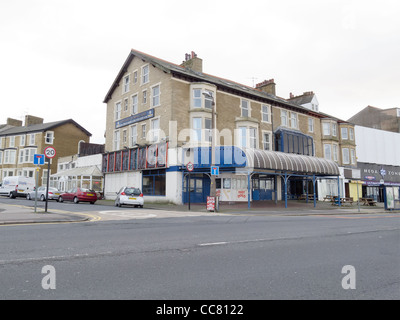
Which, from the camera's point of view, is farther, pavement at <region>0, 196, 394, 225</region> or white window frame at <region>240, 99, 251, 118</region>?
white window frame at <region>240, 99, 251, 118</region>

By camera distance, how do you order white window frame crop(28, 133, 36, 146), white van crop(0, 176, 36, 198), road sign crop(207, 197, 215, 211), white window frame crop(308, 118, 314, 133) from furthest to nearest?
white window frame crop(28, 133, 36, 146) < white window frame crop(308, 118, 314, 133) < white van crop(0, 176, 36, 198) < road sign crop(207, 197, 215, 211)

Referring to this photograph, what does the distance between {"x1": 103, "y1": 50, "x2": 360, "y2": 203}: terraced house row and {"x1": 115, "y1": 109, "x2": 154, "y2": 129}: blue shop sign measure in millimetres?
102

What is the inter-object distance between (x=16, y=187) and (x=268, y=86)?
3066cm

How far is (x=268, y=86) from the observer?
36750 mm

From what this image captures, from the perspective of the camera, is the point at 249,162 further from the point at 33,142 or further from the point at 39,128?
the point at 33,142

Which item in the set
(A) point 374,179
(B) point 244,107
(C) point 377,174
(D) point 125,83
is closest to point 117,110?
(D) point 125,83

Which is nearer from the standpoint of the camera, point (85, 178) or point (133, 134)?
point (133, 134)

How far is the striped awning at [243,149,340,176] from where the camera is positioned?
22109 mm

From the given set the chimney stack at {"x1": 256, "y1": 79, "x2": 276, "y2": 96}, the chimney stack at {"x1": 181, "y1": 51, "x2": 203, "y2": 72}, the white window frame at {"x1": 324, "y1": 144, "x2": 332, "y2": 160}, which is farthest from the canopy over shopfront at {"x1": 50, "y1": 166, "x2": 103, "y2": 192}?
the white window frame at {"x1": 324, "y1": 144, "x2": 332, "y2": 160}

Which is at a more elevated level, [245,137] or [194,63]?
[194,63]

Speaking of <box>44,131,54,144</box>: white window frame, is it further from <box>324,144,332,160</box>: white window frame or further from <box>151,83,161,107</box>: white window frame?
<box>324,144,332,160</box>: white window frame
